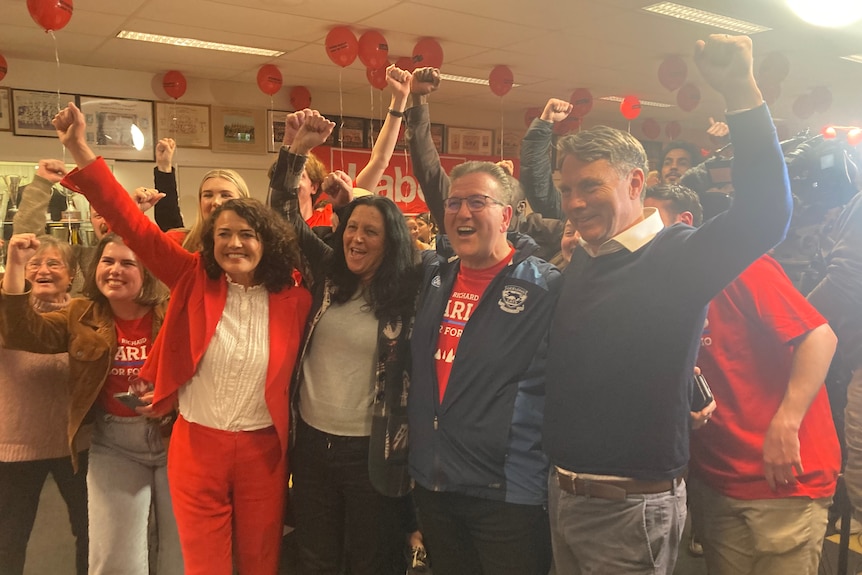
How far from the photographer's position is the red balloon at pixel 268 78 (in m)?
5.95

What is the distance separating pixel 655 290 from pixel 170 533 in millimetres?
1786

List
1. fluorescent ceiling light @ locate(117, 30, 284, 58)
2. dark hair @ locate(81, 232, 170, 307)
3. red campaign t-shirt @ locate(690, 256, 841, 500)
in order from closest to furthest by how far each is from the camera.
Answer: red campaign t-shirt @ locate(690, 256, 841, 500), dark hair @ locate(81, 232, 170, 307), fluorescent ceiling light @ locate(117, 30, 284, 58)

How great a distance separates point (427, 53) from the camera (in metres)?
5.12

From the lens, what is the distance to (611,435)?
136cm

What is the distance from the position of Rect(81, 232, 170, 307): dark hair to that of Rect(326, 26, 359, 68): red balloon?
310 centimetres

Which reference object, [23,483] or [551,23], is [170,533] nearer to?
[23,483]

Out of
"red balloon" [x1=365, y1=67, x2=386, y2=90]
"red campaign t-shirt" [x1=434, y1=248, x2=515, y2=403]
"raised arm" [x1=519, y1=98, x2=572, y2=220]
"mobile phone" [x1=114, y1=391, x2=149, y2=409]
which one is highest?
"red balloon" [x1=365, y1=67, x2=386, y2=90]

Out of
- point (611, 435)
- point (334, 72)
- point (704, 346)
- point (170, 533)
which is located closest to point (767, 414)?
point (704, 346)

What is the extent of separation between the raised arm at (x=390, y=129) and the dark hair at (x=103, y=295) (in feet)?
2.87

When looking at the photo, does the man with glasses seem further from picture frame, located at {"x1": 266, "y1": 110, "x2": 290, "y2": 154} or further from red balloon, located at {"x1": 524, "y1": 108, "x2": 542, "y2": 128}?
red balloon, located at {"x1": 524, "y1": 108, "x2": 542, "y2": 128}

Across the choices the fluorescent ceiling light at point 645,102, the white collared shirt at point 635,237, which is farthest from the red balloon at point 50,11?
the fluorescent ceiling light at point 645,102

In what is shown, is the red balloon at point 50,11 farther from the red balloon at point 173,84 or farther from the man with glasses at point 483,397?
the man with glasses at point 483,397

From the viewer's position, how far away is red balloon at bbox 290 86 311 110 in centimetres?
Answer: 711

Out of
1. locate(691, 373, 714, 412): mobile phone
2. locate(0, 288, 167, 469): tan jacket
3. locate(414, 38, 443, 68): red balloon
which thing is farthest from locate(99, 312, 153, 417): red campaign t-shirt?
locate(414, 38, 443, 68): red balloon
